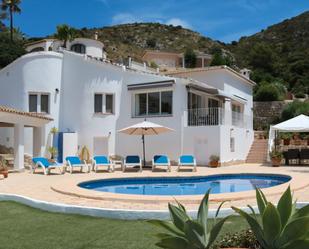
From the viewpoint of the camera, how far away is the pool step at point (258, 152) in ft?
99.2

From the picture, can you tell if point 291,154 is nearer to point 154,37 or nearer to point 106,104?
point 106,104

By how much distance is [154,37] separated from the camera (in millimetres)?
115625

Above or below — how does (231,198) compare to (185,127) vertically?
below

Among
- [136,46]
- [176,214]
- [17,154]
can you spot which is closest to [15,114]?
[17,154]

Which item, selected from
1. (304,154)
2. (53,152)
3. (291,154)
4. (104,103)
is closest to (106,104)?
(104,103)

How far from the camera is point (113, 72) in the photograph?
2934 cm

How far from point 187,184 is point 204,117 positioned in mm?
9505

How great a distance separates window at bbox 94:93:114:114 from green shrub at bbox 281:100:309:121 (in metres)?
24.0

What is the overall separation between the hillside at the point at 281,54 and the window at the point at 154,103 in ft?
132

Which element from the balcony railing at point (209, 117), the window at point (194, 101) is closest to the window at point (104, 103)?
the window at point (194, 101)

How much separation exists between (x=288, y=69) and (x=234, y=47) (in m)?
32.9

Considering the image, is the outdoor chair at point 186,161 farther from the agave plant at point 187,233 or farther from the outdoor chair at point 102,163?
the agave plant at point 187,233

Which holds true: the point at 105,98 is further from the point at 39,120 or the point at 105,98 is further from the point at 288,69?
the point at 288,69

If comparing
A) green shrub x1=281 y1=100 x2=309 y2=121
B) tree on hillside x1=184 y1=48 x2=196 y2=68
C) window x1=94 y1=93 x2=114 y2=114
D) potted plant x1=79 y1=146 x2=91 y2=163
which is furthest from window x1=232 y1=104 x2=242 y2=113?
tree on hillside x1=184 y1=48 x2=196 y2=68
